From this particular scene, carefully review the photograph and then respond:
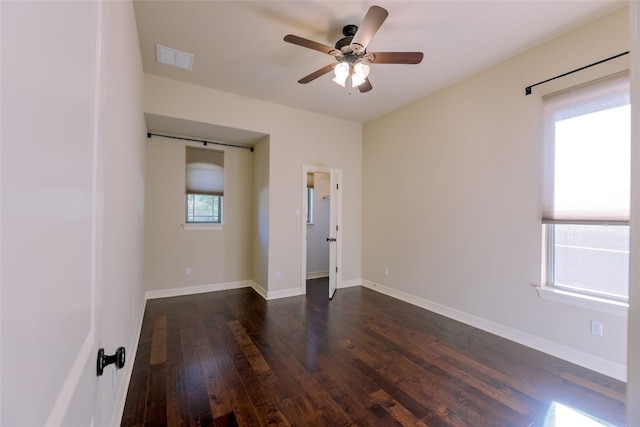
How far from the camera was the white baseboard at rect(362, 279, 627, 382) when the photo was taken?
7.69 ft

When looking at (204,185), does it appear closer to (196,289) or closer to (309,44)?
(196,289)

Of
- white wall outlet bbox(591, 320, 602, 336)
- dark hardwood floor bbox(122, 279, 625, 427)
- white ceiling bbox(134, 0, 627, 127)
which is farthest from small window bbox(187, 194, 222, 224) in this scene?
white wall outlet bbox(591, 320, 602, 336)

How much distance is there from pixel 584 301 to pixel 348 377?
221 cm

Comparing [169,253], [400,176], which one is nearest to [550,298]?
[400,176]

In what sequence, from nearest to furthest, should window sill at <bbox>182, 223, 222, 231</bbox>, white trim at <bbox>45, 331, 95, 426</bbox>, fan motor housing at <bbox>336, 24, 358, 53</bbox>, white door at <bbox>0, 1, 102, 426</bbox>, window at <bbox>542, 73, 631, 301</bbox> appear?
white door at <bbox>0, 1, 102, 426</bbox>
white trim at <bbox>45, 331, 95, 426</bbox>
window at <bbox>542, 73, 631, 301</bbox>
fan motor housing at <bbox>336, 24, 358, 53</bbox>
window sill at <bbox>182, 223, 222, 231</bbox>

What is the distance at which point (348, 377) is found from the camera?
2.29m

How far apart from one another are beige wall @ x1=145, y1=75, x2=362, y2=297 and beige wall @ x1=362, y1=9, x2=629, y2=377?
75 cm

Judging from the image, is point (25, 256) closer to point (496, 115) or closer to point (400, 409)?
point (400, 409)

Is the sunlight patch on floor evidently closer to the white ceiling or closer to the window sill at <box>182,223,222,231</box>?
the white ceiling

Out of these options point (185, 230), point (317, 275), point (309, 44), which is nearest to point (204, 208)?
point (185, 230)

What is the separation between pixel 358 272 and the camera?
5238mm

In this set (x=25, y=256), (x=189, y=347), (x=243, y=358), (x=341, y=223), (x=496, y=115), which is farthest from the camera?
(x=341, y=223)

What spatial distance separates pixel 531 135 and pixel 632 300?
9.52 feet

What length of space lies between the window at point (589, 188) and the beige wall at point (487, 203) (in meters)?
0.13
